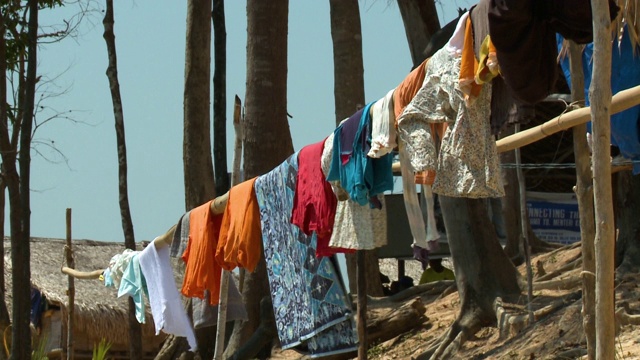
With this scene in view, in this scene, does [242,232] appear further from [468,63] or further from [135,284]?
[468,63]

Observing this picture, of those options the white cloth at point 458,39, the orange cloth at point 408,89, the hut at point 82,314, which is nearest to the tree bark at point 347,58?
the hut at point 82,314

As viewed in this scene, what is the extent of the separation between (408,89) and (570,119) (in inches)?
40.8

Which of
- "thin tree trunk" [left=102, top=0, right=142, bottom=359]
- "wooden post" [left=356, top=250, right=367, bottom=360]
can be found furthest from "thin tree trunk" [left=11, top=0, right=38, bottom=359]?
"wooden post" [left=356, top=250, right=367, bottom=360]

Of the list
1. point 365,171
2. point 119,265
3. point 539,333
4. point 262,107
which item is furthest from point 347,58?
point 365,171

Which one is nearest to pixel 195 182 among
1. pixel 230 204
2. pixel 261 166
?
pixel 261 166

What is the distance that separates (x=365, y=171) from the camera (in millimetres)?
6320

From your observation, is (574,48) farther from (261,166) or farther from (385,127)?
(261,166)

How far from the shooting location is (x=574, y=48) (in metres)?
5.48

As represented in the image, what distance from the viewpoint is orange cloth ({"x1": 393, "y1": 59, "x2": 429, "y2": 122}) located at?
5918mm

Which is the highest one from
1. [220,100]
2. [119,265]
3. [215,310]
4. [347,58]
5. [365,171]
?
[347,58]

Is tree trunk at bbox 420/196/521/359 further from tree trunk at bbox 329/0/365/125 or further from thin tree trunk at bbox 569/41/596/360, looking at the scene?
thin tree trunk at bbox 569/41/596/360

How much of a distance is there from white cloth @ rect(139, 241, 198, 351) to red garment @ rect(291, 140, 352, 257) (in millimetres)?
2302

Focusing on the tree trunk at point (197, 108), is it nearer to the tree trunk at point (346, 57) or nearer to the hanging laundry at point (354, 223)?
the tree trunk at point (346, 57)

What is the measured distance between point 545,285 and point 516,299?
0.34 m
